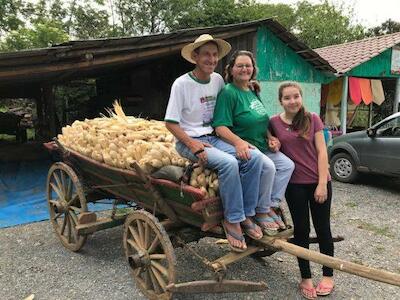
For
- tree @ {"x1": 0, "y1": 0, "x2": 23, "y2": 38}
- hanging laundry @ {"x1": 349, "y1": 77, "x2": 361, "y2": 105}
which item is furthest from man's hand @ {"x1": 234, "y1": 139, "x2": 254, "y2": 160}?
tree @ {"x1": 0, "y1": 0, "x2": 23, "y2": 38}

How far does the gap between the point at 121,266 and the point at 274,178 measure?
7.12 ft

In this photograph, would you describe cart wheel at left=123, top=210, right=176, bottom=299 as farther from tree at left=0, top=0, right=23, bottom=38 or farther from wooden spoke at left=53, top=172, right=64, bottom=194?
tree at left=0, top=0, right=23, bottom=38

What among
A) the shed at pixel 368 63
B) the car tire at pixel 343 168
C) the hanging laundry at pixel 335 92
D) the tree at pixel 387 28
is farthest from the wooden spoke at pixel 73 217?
the tree at pixel 387 28

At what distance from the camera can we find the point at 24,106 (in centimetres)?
2314

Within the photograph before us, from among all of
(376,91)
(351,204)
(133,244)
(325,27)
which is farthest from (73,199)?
(325,27)

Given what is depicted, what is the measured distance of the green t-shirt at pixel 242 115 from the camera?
312 centimetres

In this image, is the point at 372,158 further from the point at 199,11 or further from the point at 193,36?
the point at 199,11

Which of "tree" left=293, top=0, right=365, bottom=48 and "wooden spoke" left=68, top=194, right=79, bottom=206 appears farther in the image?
"tree" left=293, top=0, right=365, bottom=48

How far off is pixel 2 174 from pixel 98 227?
17.7 ft

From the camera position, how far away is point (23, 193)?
721 cm

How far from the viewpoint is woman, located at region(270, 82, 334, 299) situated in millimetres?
3379

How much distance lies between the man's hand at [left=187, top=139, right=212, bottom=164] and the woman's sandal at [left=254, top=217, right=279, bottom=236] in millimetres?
677

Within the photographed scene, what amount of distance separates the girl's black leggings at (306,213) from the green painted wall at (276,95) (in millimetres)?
5350

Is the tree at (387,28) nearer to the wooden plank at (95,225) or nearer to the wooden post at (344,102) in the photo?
the wooden post at (344,102)
